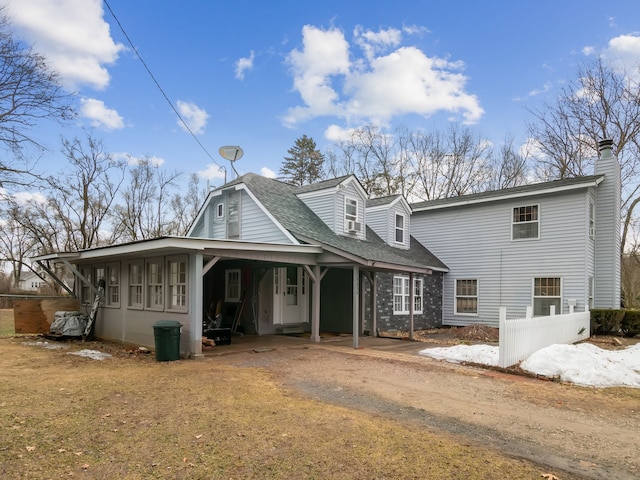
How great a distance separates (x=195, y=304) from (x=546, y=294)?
42.7ft

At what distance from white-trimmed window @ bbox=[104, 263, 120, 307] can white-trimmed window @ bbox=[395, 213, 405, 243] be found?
10748 millimetres

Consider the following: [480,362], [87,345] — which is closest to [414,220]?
[480,362]

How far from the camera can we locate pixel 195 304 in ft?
31.9

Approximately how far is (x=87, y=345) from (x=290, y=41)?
1252cm

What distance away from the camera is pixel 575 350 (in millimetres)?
8875

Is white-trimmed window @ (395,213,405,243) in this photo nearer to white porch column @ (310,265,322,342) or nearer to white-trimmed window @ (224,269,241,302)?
white porch column @ (310,265,322,342)

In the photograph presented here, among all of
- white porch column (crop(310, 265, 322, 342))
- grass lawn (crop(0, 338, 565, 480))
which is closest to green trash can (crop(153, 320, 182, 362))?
grass lawn (crop(0, 338, 565, 480))

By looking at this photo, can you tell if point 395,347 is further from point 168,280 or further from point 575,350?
point 168,280

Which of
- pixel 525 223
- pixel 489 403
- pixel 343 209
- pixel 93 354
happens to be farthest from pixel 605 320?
pixel 93 354

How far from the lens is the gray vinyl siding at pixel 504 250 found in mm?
15289

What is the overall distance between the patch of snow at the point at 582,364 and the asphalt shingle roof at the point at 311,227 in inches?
176

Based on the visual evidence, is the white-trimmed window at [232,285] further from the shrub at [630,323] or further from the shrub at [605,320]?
the shrub at [630,323]

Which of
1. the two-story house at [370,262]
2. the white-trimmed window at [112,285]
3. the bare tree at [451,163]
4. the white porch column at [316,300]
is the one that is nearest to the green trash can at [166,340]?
the two-story house at [370,262]

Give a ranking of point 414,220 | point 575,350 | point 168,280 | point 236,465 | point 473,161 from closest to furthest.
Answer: point 236,465
point 575,350
point 168,280
point 414,220
point 473,161
